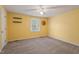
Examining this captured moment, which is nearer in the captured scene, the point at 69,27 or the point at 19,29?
the point at 69,27

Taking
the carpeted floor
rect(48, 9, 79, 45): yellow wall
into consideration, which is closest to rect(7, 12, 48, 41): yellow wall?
the carpeted floor

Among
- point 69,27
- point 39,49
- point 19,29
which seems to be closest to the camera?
point 39,49

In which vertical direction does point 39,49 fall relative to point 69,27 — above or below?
below

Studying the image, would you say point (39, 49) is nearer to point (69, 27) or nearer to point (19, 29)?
point (69, 27)

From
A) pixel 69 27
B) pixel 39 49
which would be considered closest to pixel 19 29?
pixel 39 49

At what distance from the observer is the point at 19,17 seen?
18.0ft

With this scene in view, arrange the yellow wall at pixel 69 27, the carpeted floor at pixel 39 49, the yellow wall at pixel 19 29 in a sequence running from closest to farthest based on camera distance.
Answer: the carpeted floor at pixel 39 49 → the yellow wall at pixel 69 27 → the yellow wall at pixel 19 29

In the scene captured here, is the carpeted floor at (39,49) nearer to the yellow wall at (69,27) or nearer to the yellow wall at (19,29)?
the yellow wall at (69,27)

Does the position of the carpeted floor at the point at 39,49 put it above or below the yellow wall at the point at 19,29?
below

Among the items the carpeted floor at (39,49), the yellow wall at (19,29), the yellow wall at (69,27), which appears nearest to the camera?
the carpeted floor at (39,49)

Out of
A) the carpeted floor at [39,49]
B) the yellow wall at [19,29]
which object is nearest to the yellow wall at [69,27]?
the carpeted floor at [39,49]

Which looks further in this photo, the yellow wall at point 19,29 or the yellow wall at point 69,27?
the yellow wall at point 19,29
